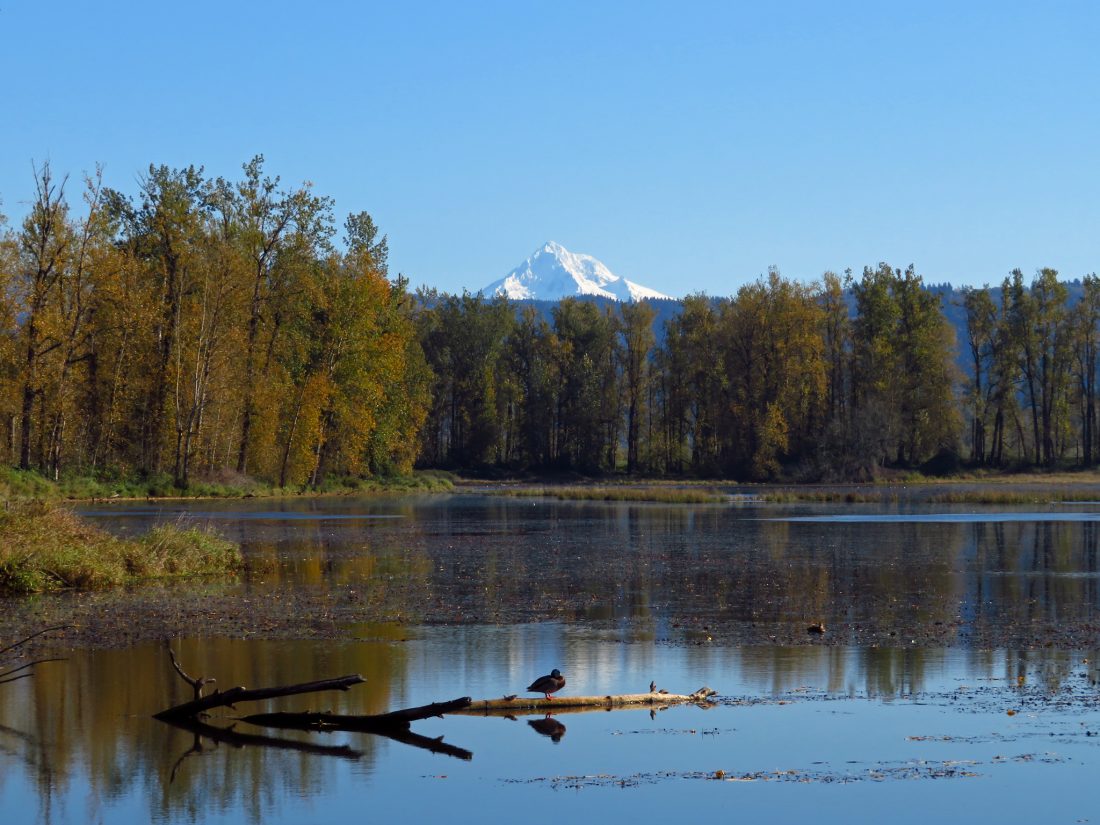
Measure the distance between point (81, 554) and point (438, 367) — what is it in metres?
87.0

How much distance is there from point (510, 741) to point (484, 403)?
95.4 m

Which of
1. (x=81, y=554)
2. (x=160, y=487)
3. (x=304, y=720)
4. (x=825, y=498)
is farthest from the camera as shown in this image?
(x=825, y=498)

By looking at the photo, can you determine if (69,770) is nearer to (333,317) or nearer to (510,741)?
(510,741)

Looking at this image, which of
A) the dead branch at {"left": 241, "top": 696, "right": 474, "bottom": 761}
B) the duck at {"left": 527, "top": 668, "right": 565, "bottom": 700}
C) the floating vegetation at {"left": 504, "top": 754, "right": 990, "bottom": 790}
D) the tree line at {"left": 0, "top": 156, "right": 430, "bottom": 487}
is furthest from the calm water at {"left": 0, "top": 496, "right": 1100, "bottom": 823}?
the tree line at {"left": 0, "top": 156, "right": 430, "bottom": 487}

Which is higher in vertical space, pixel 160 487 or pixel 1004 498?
pixel 160 487

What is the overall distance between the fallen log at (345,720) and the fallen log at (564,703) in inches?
21.9

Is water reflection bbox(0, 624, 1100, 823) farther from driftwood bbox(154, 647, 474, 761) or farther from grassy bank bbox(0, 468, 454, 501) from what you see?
grassy bank bbox(0, 468, 454, 501)

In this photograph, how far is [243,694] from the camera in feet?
42.9

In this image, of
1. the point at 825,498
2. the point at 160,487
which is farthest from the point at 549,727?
the point at 825,498

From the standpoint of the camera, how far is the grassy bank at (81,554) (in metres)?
23.6

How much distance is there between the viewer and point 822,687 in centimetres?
1534

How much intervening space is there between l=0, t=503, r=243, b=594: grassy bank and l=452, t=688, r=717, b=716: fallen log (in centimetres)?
1268

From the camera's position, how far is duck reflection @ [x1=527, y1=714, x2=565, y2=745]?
44.0ft

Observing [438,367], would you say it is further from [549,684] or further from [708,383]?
[549,684]
